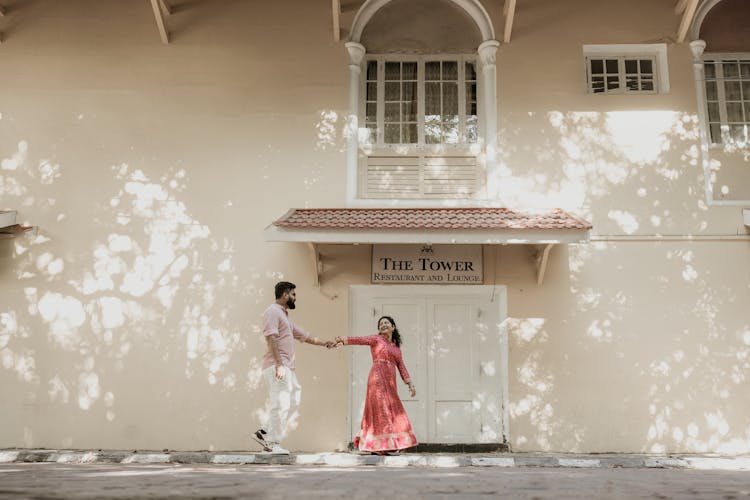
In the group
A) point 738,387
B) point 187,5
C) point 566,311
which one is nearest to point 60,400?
point 187,5

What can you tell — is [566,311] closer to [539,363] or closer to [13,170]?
[539,363]

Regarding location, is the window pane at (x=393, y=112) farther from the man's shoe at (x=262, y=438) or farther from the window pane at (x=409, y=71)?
the man's shoe at (x=262, y=438)

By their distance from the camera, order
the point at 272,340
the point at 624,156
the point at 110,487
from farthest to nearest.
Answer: the point at 624,156 < the point at 272,340 < the point at 110,487

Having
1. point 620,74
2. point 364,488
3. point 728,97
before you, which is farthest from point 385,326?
point 728,97

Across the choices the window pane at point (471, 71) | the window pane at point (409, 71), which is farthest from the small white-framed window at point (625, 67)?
the window pane at point (409, 71)

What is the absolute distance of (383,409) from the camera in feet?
23.8

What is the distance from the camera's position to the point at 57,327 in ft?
29.1

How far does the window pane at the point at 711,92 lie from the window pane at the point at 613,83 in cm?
134

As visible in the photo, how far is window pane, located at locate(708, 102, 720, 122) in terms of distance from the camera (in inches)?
382

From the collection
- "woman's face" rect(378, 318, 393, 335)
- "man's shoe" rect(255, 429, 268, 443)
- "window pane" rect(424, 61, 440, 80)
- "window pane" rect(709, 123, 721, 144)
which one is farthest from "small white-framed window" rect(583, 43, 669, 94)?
"man's shoe" rect(255, 429, 268, 443)

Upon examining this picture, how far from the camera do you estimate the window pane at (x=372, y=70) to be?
9.91m

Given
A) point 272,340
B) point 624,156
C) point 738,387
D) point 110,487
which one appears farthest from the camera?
point 624,156

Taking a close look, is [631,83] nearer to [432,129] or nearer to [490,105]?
[490,105]

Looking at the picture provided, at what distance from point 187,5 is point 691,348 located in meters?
8.38
